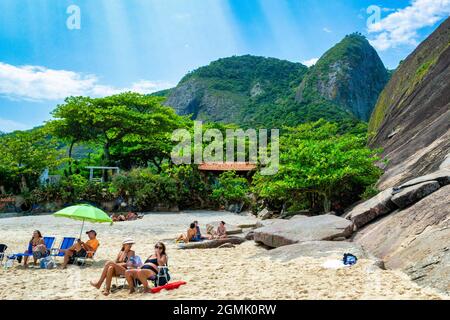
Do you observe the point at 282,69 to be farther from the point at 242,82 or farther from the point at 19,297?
the point at 19,297

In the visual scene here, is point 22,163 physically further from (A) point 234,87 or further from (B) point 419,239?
(A) point 234,87

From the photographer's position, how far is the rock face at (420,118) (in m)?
11.8

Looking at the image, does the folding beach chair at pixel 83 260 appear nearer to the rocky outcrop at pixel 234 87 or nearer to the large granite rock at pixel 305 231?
the large granite rock at pixel 305 231

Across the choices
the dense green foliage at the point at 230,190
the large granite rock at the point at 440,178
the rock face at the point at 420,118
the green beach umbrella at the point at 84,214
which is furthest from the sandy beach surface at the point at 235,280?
the dense green foliage at the point at 230,190

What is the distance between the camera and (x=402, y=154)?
44.5 ft

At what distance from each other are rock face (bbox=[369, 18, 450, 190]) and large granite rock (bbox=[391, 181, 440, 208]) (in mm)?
1934

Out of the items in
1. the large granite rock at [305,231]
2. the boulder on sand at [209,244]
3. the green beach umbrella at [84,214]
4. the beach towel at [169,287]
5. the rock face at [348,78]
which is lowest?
the beach towel at [169,287]

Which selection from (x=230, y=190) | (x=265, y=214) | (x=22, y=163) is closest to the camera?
(x=265, y=214)

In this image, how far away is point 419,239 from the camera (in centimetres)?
717

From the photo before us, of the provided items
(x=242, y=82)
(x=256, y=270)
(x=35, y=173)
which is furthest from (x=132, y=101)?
(x=242, y=82)

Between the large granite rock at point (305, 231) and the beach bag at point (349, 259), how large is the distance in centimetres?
229

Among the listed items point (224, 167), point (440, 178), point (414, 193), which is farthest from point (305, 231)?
point (224, 167)

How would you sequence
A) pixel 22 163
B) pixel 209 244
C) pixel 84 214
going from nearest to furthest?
pixel 84 214
pixel 209 244
pixel 22 163

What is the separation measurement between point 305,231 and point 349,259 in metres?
2.97
